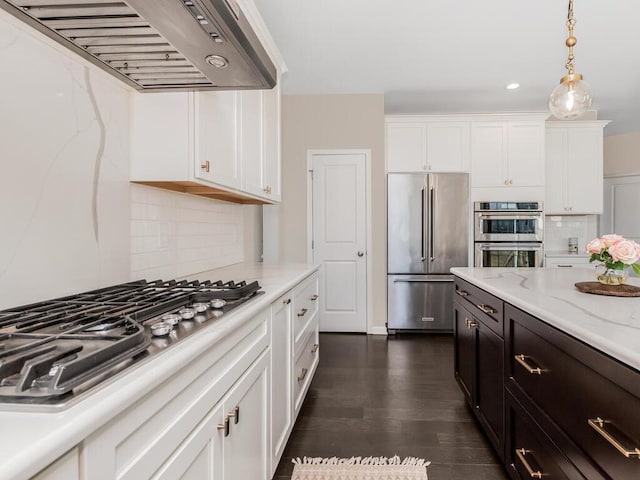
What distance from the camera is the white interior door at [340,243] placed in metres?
4.09

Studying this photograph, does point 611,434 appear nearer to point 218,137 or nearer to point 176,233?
point 218,137

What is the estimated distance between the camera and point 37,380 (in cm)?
52

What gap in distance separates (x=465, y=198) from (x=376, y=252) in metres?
1.18

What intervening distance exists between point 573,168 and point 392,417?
4133mm

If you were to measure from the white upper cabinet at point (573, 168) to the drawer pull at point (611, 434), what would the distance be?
4.21 m

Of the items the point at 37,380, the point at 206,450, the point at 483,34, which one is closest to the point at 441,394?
the point at 206,450

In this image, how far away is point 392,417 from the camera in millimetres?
2201

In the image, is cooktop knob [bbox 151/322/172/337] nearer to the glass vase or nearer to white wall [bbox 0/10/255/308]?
white wall [bbox 0/10/255/308]

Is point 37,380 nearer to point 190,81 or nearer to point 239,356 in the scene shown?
point 239,356

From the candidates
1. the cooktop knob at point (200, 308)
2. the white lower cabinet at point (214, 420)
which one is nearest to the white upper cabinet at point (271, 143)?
the white lower cabinet at point (214, 420)

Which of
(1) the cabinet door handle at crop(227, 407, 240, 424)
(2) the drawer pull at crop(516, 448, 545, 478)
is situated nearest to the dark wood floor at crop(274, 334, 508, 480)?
(2) the drawer pull at crop(516, 448, 545, 478)

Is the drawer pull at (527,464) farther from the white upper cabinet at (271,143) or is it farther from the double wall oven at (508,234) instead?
the double wall oven at (508,234)

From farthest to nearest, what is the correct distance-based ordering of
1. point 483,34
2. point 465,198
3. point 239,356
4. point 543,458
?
point 465,198 → point 483,34 → point 543,458 → point 239,356

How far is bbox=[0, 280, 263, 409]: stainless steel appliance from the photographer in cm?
51
